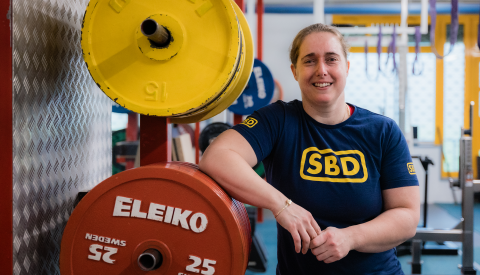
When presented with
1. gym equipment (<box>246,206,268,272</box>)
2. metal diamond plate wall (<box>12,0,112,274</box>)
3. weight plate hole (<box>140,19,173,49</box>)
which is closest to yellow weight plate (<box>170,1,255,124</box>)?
weight plate hole (<box>140,19,173,49</box>)

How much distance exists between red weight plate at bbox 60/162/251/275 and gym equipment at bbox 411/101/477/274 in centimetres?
266

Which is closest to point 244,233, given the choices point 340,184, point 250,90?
point 340,184

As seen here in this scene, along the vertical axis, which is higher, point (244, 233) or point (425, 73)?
point (425, 73)

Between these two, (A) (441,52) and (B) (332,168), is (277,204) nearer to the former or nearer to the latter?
(B) (332,168)

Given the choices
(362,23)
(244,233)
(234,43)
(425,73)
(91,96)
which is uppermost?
(362,23)

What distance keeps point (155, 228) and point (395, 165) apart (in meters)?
0.82

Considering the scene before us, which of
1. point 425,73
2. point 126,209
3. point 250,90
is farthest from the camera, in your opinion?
point 425,73

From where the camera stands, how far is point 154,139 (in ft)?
3.49

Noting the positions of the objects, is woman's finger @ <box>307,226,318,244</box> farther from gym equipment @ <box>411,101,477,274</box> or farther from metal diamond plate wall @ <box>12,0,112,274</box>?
gym equipment @ <box>411,101,477,274</box>

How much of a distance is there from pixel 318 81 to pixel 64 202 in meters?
0.96

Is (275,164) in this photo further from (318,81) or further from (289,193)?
(318,81)

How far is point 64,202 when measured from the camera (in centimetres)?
112

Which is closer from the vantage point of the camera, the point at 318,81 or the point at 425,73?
the point at 318,81
